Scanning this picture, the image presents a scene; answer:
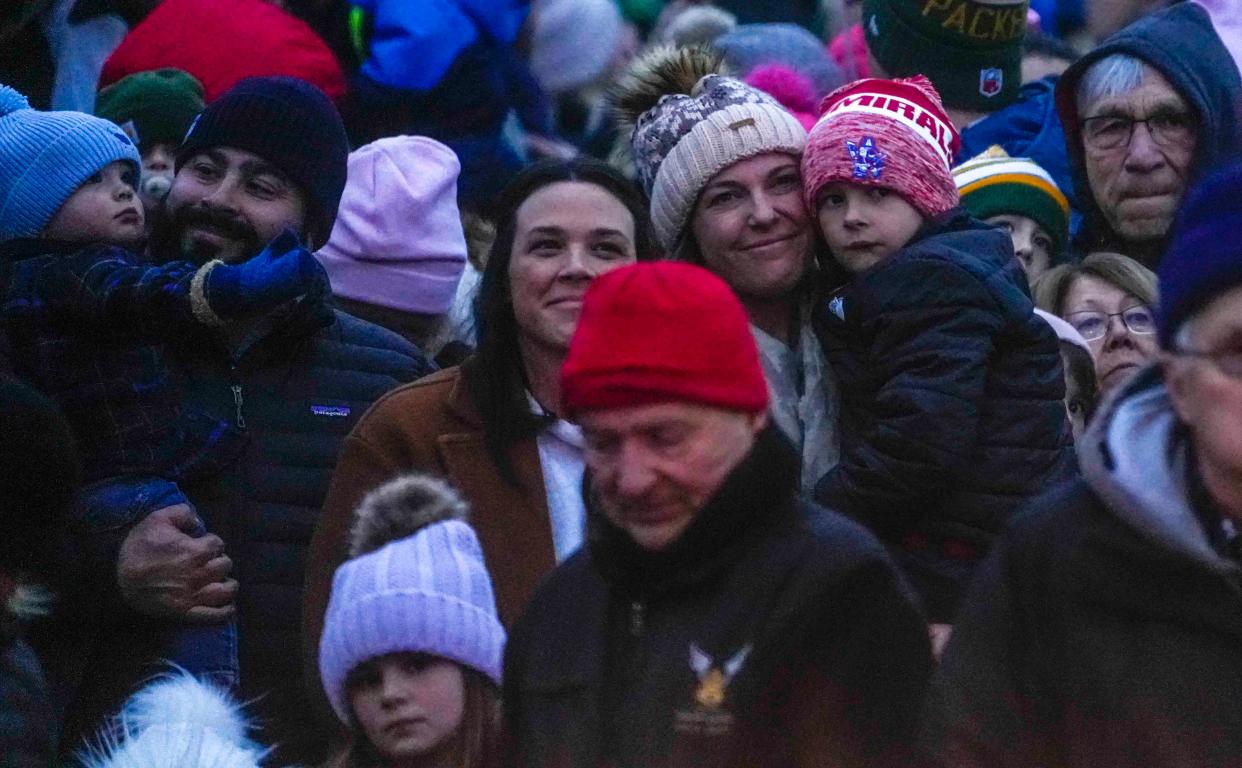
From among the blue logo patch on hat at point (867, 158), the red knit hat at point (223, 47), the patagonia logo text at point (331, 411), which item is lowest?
the patagonia logo text at point (331, 411)

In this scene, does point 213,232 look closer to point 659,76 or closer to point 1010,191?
point 659,76

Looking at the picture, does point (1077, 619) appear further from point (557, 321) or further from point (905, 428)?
point (557, 321)

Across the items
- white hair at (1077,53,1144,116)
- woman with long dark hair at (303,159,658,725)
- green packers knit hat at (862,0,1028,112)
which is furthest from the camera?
green packers knit hat at (862,0,1028,112)

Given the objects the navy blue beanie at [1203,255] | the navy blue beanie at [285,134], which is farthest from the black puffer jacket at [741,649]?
the navy blue beanie at [285,134]

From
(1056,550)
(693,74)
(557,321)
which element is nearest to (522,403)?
(557,321)

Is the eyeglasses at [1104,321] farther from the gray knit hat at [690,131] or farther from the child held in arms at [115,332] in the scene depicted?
the child held in arms at [115,332]

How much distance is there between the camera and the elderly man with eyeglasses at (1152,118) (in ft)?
20.4

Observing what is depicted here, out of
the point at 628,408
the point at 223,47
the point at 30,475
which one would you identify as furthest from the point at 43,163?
the point at 628,408

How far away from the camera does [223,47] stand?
7070 millimetres

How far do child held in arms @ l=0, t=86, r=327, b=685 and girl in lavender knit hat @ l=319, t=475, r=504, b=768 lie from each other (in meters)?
0.77

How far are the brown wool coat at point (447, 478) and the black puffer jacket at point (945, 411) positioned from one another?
2.07 feet

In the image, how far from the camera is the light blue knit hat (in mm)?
5266

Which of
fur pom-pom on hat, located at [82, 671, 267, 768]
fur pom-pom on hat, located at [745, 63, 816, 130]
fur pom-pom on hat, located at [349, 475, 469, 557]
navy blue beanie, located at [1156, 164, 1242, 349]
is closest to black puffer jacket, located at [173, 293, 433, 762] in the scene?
fur pom-pom on hat, located at [82, 671, 267, 768]

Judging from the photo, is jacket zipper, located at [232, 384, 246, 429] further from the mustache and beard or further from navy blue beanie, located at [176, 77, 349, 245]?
navy blue beanie, located at [176, 77, 349, 245]
